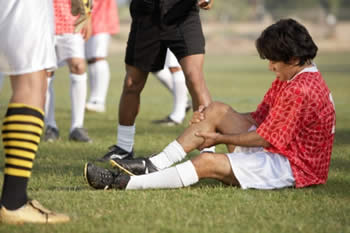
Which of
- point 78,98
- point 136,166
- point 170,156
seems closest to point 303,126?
point 170,156

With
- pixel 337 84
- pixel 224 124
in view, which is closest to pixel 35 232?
pixel 224 124

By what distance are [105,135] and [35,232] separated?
4336 millimetres

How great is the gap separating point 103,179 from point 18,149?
0.97 meters

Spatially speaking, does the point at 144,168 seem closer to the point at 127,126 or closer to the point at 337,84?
the point at 127,126

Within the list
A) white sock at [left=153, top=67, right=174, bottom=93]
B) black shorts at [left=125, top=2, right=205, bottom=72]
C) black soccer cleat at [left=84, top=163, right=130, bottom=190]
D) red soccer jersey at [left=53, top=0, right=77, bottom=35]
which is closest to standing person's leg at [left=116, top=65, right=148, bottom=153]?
black shorts at [left=125, top=2, right=205, bottom=72]

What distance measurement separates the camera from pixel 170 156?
454cm

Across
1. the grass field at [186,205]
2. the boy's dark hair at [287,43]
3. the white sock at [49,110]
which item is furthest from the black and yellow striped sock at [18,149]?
the white sock at [49,110]

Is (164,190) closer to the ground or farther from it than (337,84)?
farther from it

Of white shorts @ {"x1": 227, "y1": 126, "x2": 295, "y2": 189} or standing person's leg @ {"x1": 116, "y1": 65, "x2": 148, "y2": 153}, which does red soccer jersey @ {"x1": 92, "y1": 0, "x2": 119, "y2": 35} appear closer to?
standing person's leg @ {"x1": 116, "y1": 65, "x2": 148, "y2": 153}

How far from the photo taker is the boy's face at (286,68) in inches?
174

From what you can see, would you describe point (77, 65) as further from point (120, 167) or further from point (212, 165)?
point (212, 165)

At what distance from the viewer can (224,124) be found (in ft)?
15.0

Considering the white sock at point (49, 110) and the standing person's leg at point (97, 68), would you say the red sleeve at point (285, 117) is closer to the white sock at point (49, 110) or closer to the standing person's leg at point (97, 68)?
the white sock at point (49, 110)

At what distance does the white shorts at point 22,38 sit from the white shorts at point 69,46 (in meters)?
3.81
